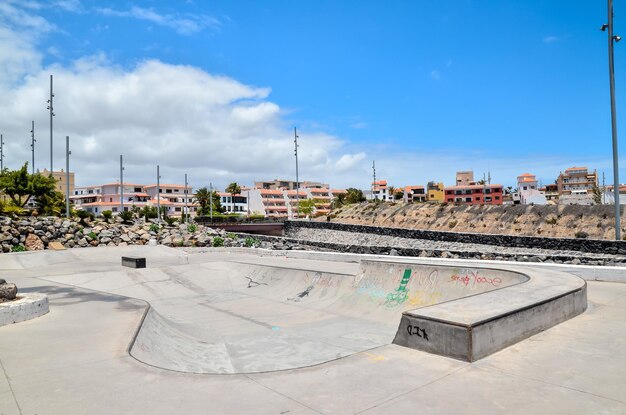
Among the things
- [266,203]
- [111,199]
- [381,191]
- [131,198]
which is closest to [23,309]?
[131,198]

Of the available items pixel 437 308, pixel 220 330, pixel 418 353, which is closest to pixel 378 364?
pixel 418 353

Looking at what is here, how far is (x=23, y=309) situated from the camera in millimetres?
8664

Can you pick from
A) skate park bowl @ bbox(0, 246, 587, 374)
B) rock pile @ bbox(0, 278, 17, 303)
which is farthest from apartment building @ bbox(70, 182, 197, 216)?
rock pile @ bbox(0, 278, 17, 303)

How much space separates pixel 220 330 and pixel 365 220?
6110 centimetres

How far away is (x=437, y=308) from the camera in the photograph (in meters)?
6.84

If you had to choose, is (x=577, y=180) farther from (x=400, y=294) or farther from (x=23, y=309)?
(x=23, y=309)

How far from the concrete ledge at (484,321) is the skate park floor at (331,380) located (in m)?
0.16

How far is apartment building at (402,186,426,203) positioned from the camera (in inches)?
5477

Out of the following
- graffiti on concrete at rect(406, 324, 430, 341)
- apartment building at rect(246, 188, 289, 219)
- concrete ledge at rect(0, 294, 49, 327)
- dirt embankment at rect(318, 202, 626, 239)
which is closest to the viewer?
graffiti on concrete at rect(406, 324, 430, 341)

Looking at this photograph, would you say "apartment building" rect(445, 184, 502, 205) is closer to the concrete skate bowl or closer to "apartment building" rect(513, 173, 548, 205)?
"apartment building" rect(513, 173, 548, 205)

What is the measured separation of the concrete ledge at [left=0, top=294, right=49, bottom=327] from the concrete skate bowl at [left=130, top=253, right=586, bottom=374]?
239 centimetres

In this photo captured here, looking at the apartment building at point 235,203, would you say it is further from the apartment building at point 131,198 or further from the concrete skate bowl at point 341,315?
the concrete skate bowl at point 341,315

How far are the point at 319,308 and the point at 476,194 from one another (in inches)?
4248

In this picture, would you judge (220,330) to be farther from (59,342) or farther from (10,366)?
(10,366)
